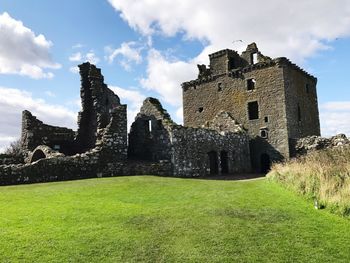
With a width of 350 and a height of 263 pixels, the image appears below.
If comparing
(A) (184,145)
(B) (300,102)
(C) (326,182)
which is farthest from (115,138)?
(B) (300,102)

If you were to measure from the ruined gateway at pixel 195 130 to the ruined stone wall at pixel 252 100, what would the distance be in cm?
9

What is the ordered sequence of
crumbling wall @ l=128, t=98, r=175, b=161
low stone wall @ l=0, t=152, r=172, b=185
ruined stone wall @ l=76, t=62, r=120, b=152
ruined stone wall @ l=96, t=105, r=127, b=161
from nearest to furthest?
low stone wall @ l=0, t=152, r=172, b=185 → ruined stone wall @ l=96, t=105, r=127, b=161 → crumbling wall @ l=128, t=98, r=175, b=161 → ruined stone wall @ l=76, t=62, r=120, b=152

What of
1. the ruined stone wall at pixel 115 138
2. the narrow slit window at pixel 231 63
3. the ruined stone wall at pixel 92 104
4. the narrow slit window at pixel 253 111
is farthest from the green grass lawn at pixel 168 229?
the narrow slit window at pixel 231 63

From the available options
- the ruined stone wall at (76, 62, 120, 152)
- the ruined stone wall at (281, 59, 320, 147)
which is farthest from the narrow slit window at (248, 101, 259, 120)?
the ruined stone wall at (76, 62, 120, 152)

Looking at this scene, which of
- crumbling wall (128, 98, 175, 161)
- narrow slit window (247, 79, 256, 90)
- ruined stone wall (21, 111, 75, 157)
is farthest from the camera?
narrow slit window (247, 79, 256, 90)

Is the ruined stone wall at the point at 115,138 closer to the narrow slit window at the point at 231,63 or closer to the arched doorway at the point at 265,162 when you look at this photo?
the arched doorway at the point at 265,162

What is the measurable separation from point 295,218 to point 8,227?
326 inches

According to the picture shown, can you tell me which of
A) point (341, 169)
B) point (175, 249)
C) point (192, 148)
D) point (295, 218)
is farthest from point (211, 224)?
point (192, 148)

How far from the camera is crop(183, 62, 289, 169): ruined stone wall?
34.2m

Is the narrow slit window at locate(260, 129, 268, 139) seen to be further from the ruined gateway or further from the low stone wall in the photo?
the low stone wall

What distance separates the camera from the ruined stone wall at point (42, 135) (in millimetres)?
28828

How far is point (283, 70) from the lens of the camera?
34.3 m

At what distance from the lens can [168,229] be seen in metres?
9.99

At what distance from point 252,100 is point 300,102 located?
16.7ft
